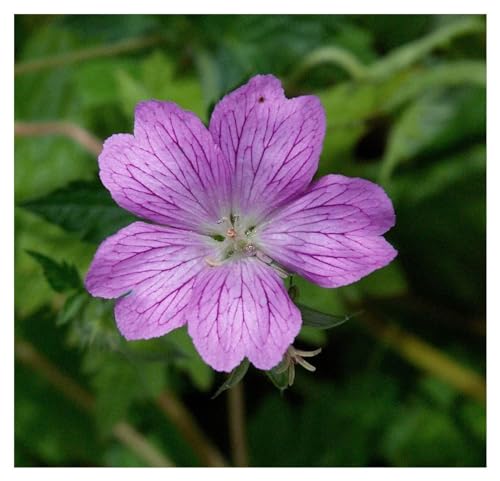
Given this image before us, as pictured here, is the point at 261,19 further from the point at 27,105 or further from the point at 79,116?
the point at 27,105

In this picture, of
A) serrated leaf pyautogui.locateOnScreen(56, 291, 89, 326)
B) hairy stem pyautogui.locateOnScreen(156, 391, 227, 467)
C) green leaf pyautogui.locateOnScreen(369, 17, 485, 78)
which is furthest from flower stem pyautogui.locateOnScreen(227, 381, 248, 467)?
green leaf pyautogui.locateOnScreen(369, 17, 485, 78)

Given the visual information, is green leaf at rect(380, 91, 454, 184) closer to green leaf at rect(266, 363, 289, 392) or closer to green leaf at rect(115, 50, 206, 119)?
green leaf at rect(115, 50, 206, 119)

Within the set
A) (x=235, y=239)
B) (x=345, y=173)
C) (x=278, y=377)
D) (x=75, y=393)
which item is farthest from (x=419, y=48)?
(x=75, y=393)

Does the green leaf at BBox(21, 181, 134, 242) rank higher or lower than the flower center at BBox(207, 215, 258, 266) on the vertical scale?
higher

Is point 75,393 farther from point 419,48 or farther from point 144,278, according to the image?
point 419,48

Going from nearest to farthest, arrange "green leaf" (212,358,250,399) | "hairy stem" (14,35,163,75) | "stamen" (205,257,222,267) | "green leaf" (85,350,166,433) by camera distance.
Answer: "green leaf" (212,358,250,399), "stamen" (205,257,222,267), "green leaf" (85,350,166,433), "hairy stem" (14,35,163,75)
